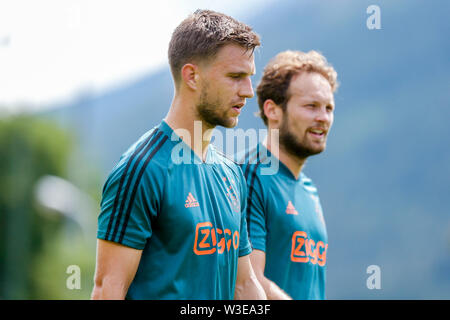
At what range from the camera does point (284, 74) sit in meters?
6.18

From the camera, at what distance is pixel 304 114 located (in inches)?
233

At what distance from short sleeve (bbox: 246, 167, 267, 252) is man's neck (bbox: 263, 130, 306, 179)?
1.29 feet

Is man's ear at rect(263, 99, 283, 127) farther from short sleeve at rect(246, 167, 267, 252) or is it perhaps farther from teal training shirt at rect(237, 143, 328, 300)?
short sleeve at rect(246, 167, 267, 252)

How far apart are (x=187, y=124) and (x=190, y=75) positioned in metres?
0.32

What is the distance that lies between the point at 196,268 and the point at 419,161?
85.3 metres

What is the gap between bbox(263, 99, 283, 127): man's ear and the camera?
20.0 feet

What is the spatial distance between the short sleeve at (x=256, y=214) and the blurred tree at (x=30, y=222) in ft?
82.3

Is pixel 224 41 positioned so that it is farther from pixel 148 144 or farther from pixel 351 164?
pixel 351 164

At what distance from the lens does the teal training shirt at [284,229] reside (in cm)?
547

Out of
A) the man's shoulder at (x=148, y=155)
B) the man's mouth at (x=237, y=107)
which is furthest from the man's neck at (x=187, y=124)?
the man's mouth at (x=237, y=107)

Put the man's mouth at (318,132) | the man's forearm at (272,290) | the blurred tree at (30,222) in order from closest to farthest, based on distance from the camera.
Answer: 1. the man's forearm at (272,290)
2. the man's mouth at (318,132)
3. the blurred tree at (30,222)

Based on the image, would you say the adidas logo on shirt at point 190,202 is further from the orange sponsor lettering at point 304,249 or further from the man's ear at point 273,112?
the man's ear at point 273,112

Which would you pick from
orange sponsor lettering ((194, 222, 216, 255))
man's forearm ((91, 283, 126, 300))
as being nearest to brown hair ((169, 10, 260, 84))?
orange sponsor lettering ((194, 222, 216, 255))
